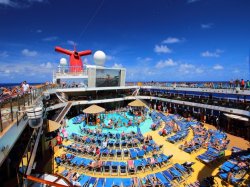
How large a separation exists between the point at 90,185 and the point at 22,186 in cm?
421

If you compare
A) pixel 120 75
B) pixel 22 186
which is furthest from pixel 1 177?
pixel 120 75

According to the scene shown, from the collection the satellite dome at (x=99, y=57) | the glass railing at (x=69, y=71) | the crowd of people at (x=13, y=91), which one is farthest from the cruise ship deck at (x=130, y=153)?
the satellite dome at (x=99, y=57)

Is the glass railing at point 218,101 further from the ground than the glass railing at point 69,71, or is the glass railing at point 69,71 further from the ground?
the glass railing at point 69,71

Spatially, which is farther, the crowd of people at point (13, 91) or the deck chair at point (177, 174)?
the deck chair at point (177, 174)

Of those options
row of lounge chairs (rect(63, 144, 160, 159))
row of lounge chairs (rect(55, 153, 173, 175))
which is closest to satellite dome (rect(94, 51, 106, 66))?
row of lounge chairs (rect(63, 144, 160, 159))

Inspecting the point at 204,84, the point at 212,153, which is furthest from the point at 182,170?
the point at 204,84

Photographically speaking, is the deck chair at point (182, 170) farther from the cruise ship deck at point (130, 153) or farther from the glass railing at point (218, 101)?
the glass railing at point (218, 101)

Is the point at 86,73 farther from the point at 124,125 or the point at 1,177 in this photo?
the point at 1,177

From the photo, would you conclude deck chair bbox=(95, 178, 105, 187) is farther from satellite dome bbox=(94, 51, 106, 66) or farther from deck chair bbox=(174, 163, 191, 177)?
satellite dome bbox=(94, 51, 106, 66)

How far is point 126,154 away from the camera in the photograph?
463 inches

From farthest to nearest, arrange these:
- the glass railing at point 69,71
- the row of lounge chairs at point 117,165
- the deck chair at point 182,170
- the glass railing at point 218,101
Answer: the glass railing at point 69,71 < the glass railing at point 218,101 < the row of lounge chairs at point 117,165 < the deck chair at point 182,170

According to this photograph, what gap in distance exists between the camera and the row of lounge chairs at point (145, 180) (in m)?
A: 8.42

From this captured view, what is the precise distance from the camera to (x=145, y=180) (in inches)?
348

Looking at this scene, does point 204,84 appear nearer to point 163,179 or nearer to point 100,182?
point 163,179
